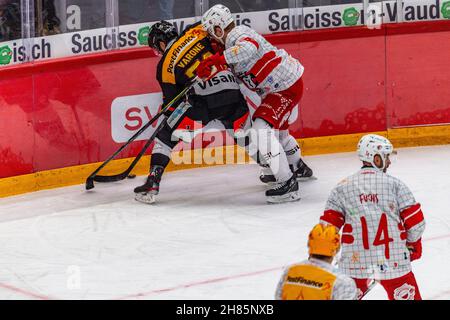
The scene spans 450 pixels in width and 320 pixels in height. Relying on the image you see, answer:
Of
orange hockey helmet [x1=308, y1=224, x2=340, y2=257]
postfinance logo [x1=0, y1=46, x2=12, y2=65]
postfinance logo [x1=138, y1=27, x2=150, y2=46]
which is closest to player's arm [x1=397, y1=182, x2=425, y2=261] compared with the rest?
orange hockey helmet [x1=308, y1=224, x2=340, y2=257]

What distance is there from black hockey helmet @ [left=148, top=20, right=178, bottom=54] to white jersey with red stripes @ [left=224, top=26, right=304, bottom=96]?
0.47 m

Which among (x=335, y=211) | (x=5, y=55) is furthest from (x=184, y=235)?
(x=335, y=211)

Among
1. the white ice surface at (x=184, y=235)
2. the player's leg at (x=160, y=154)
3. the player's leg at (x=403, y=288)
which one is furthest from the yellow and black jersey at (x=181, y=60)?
the player's leg at (x=403, y=288)

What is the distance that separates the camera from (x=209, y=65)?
8438 millimetres

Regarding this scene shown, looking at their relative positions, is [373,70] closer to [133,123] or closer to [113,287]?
[133,123]

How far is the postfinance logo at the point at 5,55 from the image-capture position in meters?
8.90

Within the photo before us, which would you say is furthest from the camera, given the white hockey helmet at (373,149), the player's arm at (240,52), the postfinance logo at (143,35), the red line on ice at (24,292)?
the postfinance logo at (143,35)

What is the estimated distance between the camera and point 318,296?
4746 millimetres

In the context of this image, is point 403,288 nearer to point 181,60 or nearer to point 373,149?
point 373,149

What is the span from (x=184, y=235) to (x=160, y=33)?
1.61m

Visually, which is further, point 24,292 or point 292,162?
point 292,162

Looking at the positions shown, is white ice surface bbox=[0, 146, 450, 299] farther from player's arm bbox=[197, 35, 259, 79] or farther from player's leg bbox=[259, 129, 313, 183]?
player's arm bbox=[197, 35, 259, 79]

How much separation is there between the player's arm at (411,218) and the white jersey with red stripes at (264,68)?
10.2 feet

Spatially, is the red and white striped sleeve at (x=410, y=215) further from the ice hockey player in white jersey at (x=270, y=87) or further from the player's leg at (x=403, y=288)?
the ice hockey player in white jersey at (x=270, y=87)
